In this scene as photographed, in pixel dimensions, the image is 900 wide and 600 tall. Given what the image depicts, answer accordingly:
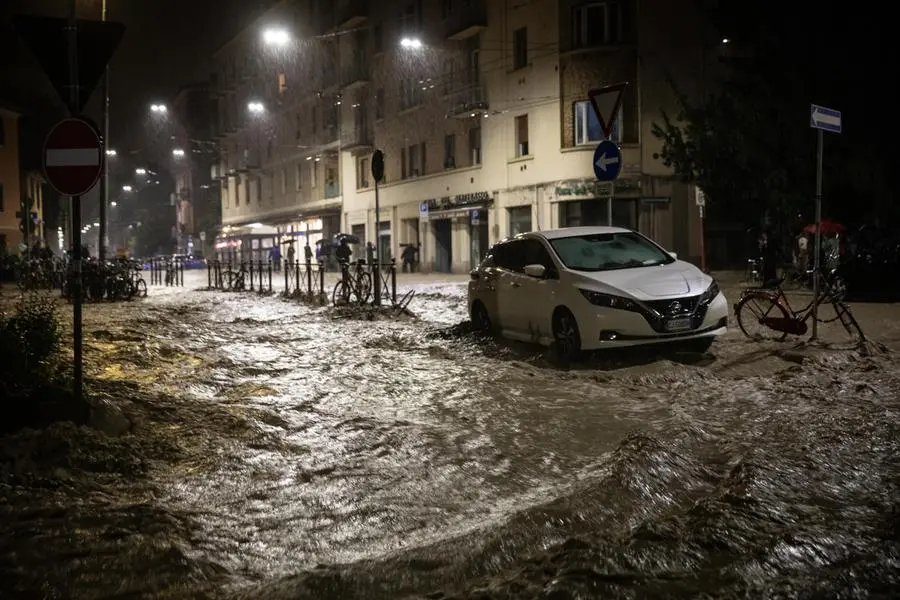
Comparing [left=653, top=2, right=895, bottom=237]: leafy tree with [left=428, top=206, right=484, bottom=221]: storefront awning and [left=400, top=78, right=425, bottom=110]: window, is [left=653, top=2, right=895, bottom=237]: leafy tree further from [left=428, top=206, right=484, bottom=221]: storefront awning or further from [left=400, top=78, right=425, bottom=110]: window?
[left=400, top=78, right=425, bottom=110]: window

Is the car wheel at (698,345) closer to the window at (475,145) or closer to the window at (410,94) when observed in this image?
the window at (475,145)

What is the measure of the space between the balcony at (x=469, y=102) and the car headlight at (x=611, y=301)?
29.1 metres

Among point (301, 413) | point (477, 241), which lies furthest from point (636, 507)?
point (477, 241)

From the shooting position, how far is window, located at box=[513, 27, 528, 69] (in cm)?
3609

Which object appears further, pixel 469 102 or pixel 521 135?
pixel 469 102

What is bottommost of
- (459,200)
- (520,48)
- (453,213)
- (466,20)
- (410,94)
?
(453,213)

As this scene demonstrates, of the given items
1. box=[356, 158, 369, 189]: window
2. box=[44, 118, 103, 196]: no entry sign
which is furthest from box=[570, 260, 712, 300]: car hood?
box=[356, 158, 369, 189]: window

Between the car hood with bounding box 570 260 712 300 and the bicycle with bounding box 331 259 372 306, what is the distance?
972cm

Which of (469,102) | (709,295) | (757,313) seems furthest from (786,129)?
(709,295)

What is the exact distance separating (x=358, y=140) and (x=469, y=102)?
39.9 feet

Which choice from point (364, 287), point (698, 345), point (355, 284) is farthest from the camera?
point (355, 284)

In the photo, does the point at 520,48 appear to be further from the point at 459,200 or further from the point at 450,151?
the point at 459,200

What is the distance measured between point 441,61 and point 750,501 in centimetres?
3909

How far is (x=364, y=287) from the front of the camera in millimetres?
19969
